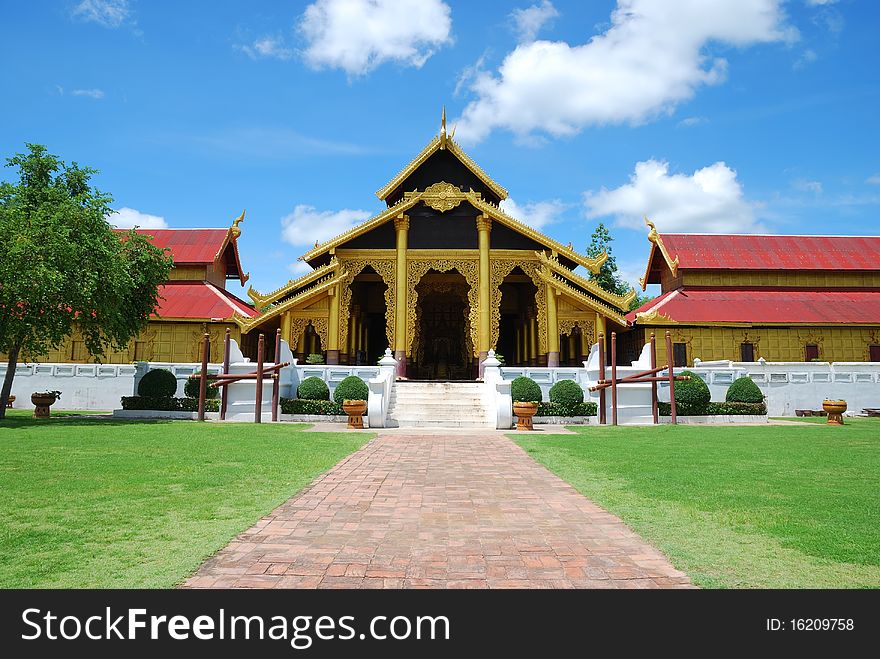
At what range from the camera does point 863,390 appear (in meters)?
20.8

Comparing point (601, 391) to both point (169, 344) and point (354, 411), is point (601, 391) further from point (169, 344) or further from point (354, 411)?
point (169, 344)

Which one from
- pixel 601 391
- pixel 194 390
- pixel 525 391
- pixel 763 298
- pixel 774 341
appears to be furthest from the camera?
pixel 763 298

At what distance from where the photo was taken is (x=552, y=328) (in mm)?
21969

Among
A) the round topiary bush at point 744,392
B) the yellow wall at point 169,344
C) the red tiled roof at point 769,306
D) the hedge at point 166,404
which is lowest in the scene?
the hedge at point 166,404

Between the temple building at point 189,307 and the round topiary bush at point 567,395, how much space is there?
13.0 metres

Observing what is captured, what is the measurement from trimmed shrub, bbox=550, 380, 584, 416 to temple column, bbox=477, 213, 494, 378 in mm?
4356

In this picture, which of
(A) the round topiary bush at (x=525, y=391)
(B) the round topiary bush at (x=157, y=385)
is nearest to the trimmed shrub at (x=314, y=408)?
(B) the round topiary bush at (x=157, y=385)

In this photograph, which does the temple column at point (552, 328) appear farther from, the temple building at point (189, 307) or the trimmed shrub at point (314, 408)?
the temple building at point (189, 307)

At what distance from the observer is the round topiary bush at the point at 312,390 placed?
18.0m

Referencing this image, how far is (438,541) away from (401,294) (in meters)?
18.2

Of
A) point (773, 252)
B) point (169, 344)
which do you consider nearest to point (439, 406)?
point (169, 344)

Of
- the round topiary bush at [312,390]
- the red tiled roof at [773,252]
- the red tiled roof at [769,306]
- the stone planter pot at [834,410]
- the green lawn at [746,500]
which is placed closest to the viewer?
the green lawn at [746,500]

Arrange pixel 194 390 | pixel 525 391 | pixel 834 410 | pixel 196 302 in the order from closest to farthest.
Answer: pixel 834 410, pixel 525 391, pixel 194 390, pixel 196 302
